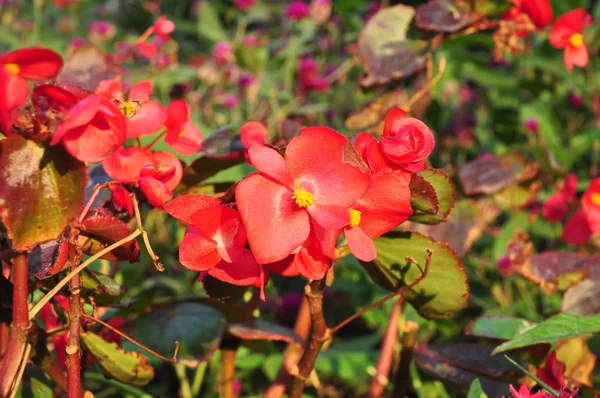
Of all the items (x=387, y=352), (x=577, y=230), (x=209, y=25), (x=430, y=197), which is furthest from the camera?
(x=209, y=25)

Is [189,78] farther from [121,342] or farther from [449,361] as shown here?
[449,361]

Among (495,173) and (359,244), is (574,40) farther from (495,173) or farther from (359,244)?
(359,244)

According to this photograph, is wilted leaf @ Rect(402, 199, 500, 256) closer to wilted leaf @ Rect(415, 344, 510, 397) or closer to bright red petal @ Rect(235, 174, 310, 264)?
wilted leaf @ Rect(415, 344, 510, 397)

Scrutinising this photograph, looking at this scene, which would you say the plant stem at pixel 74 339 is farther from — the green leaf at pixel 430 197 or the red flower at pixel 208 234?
the green leaf at pixel 430 197

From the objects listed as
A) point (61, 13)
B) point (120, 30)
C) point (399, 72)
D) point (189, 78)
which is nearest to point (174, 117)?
point (399, 72)

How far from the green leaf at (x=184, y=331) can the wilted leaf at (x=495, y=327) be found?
22 cm

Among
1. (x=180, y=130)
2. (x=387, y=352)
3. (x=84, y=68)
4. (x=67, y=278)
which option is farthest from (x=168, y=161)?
(x=387, y=352)

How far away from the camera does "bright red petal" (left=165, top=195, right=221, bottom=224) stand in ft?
1.53

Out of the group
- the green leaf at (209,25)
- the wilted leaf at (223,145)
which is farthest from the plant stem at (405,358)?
the green leaf at (209,25)

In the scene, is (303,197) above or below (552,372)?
above

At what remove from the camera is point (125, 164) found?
0.50 m

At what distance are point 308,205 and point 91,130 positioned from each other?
135 millimetres

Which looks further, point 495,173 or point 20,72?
point 495,173

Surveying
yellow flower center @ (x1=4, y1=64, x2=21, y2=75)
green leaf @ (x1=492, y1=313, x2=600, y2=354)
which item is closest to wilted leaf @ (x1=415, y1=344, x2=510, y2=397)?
green leaf @ (x1=492, y1=313, x2=600, y2=354)
